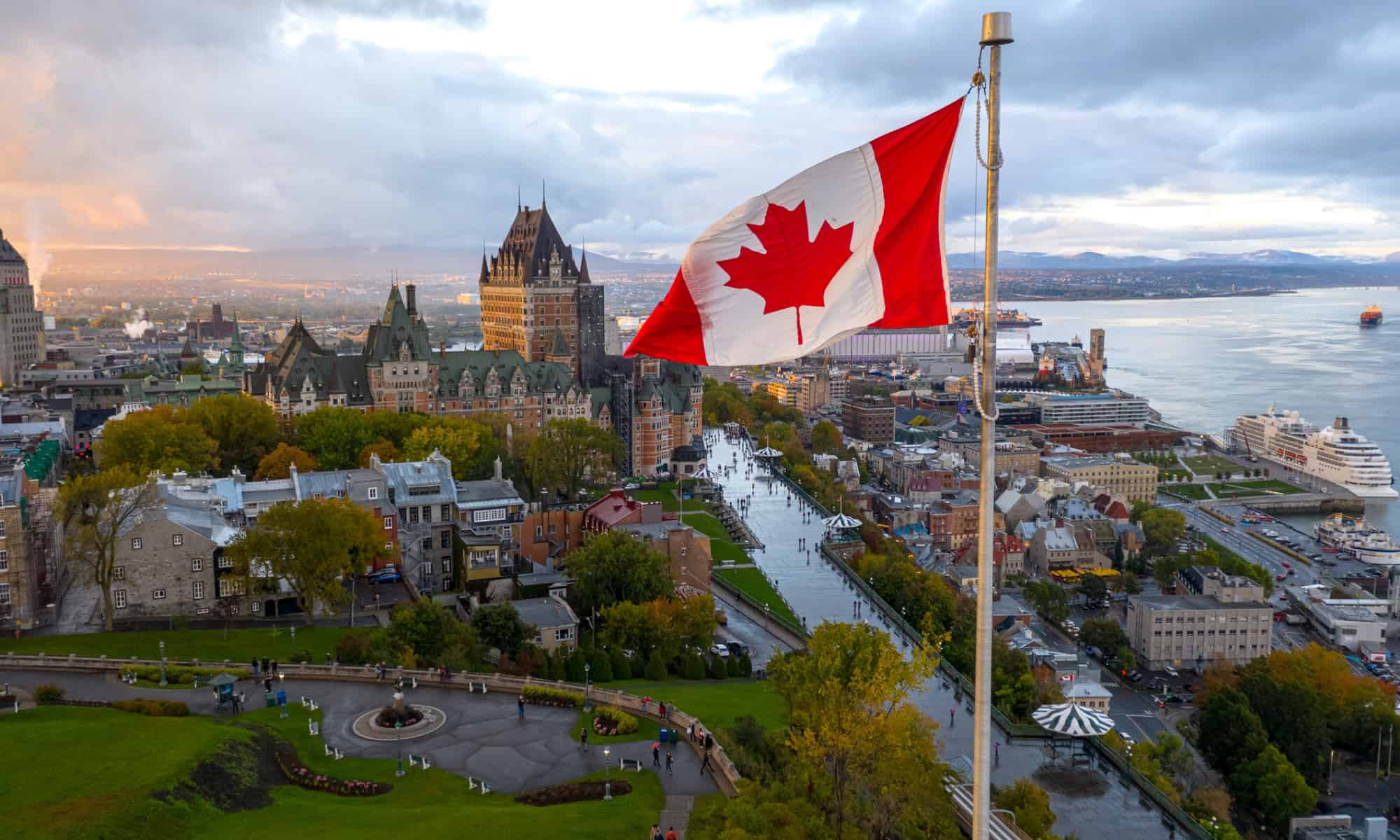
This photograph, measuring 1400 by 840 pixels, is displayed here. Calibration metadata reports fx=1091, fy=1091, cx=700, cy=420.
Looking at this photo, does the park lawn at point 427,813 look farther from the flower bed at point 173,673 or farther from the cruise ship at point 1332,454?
the cruise ship at point 1332,454

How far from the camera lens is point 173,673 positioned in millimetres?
26016

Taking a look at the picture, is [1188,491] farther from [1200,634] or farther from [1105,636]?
[1105,636]

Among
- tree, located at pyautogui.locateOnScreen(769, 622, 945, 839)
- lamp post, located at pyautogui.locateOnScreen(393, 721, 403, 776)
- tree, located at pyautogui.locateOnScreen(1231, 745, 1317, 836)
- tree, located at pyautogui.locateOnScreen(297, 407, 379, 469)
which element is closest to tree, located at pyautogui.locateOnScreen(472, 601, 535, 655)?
lamp post, located at pyautogui.locateOnScreen(393, 721, 403, 776)

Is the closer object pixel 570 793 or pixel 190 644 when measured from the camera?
pixel 570 793

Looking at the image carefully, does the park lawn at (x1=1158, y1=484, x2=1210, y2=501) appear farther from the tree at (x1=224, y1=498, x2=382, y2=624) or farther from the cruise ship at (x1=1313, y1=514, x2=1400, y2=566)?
the tree at (x1=224, y1=498, x2=382, y2=624)

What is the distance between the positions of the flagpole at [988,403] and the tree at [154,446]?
44035mm

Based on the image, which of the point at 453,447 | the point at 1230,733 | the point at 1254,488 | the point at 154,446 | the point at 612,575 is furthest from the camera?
the point at 1254,488

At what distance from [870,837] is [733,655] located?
62.9 feet

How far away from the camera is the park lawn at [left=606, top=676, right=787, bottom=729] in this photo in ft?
84.2

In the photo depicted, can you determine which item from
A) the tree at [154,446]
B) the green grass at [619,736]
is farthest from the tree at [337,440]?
the green grass at [619,736]

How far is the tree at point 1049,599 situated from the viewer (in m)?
58.4

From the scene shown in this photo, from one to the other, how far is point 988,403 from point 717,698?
2120cm

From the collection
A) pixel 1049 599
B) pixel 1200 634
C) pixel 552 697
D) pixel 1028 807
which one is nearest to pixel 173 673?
pixel 552 697

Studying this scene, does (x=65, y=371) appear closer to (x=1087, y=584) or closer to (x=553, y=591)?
(x=553, y=591)
